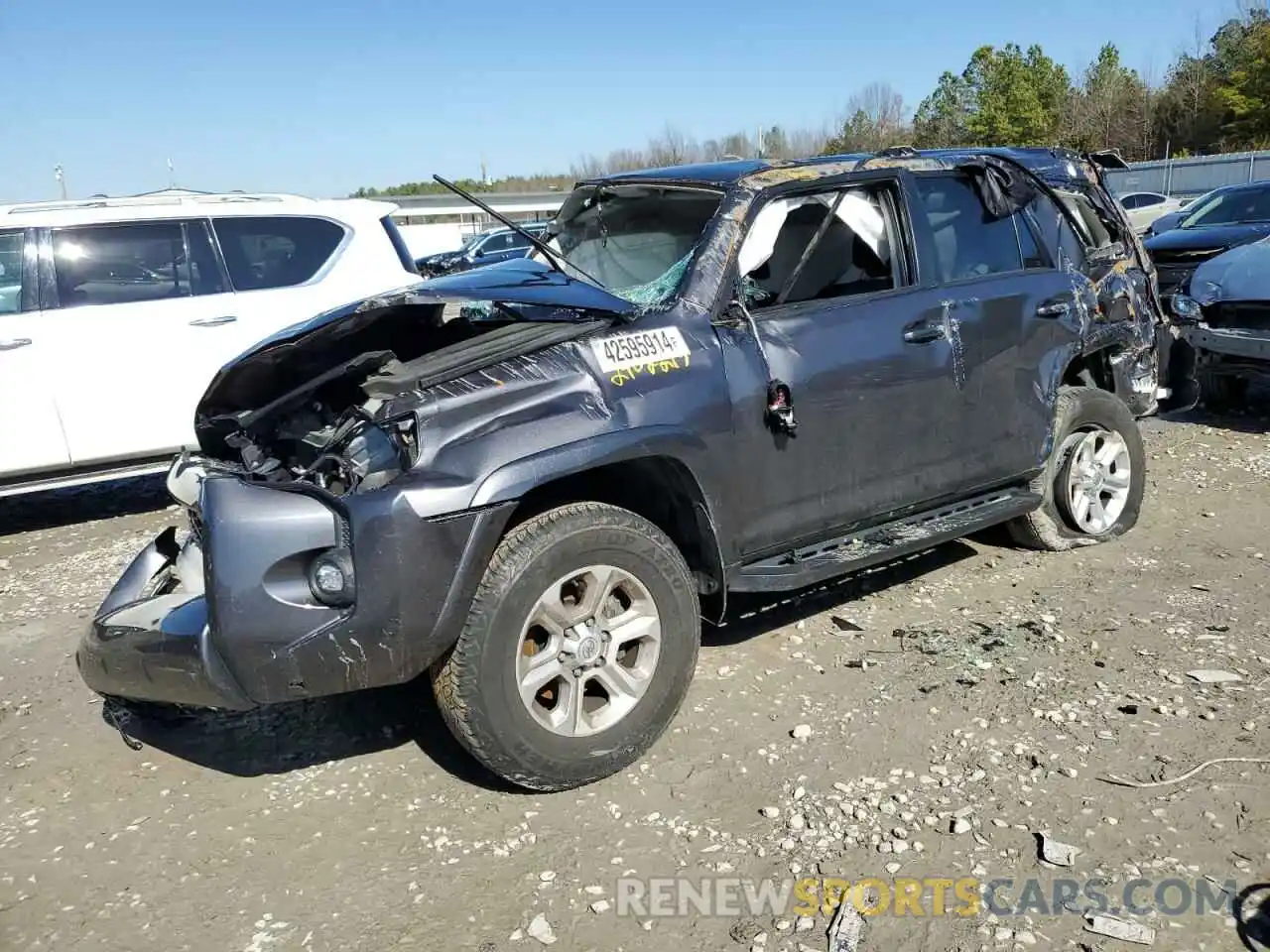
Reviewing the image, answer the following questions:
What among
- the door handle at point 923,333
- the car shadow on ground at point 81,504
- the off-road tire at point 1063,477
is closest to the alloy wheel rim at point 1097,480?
the off-road tire at point 1063,477

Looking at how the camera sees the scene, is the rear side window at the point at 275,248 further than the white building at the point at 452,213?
No

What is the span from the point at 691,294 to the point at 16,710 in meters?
3.21

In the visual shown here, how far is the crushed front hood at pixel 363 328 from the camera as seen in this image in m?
3.47

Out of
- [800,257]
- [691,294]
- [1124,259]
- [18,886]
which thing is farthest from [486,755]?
[1124,259]

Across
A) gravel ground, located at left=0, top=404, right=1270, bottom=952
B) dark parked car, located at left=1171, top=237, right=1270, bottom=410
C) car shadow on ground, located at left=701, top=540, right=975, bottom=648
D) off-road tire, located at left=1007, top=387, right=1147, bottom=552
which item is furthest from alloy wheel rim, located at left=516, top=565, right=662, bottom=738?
dark parked car, located at left=1171, top=237, right=1270, bottom=410

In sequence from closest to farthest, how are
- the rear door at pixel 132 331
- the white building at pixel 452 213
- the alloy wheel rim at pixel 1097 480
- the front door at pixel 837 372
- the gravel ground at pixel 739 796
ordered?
the gravel ground at pixel 739 796 < the front door at pixel 837 372 < the alloy wheel rim at pixel 1097 480 < the rear door at pixel 132 331 < the white building at pixel 452 213

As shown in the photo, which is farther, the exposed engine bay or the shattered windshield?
the shattered windshield

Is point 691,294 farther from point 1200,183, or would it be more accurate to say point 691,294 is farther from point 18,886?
point 1200,183

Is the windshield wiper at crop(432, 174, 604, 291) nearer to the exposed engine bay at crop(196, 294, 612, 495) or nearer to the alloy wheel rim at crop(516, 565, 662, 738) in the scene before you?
the exposed engine bay at crop(196, 294, 612, 495)

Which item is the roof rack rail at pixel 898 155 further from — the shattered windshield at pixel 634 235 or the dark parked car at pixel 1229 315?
the dark parked car at pixel 1229 315

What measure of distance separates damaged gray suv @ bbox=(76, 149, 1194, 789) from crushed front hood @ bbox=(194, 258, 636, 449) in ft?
0.05

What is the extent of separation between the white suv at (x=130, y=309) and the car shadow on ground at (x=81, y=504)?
614 millimetres

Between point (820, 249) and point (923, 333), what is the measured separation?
→ 56 centimetres

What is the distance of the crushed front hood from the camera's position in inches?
136
